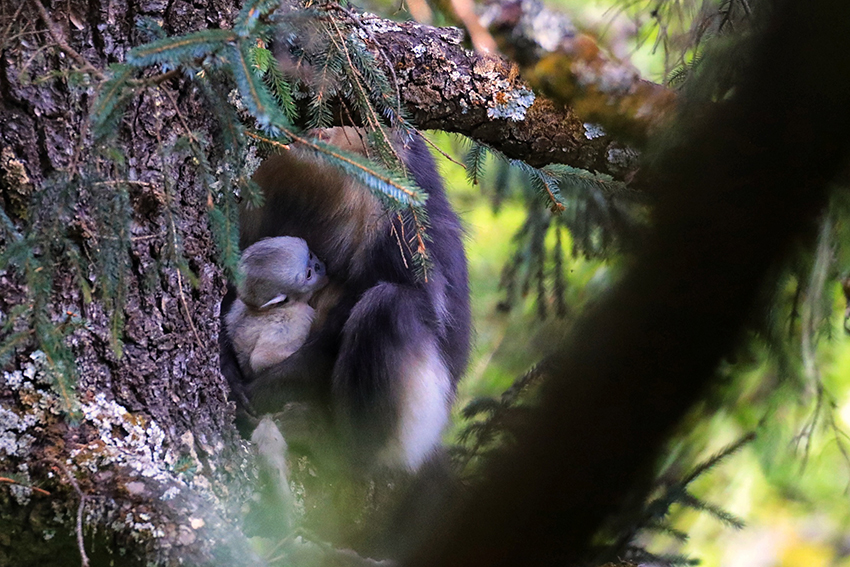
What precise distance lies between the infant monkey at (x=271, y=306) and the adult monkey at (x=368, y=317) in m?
0.06

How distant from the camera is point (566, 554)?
2.06 feet

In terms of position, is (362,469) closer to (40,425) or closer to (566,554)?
(40,425)

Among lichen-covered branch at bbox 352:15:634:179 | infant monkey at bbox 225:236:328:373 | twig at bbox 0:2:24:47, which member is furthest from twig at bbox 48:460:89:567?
lichen-covered branch at bbox 352:15:634:179

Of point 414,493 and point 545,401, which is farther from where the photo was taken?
point 414,493

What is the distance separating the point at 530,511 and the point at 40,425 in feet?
4.11

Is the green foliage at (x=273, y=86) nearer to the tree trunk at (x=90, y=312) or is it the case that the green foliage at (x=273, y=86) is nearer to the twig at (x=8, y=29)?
the tree trunk at (x=90, y=312)

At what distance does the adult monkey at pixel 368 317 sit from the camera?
101 inches

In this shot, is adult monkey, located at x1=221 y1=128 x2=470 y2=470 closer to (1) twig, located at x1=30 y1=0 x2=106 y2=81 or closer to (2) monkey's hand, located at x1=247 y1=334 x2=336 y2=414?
(2) monkey's hand, located at x1=247 y1=334 x2=336 y2=414

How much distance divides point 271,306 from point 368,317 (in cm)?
46

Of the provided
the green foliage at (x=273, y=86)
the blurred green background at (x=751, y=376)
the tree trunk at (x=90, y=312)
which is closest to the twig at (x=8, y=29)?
the tree trunk at (x=90, y=312)

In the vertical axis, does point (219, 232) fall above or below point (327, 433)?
below

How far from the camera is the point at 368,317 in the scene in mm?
2566

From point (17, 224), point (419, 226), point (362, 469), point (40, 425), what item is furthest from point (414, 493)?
point (17, 224)

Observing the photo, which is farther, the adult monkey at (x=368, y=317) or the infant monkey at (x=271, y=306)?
the infant monkey at (x=271, y=306)
